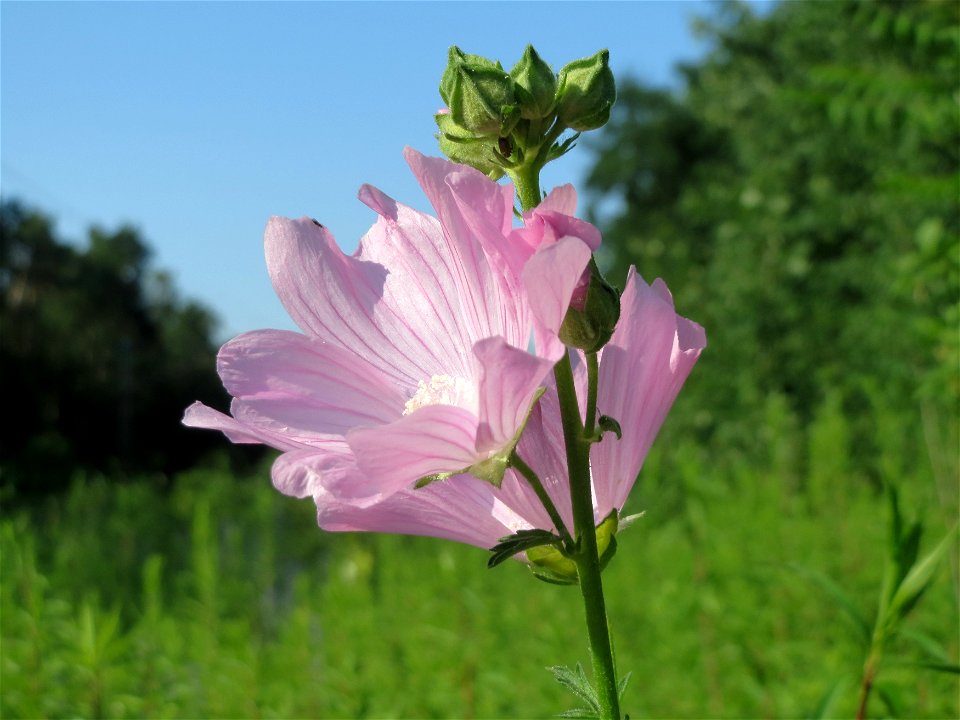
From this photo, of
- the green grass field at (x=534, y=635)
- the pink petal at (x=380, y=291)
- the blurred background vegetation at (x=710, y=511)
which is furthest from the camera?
the blurred background vegetation at (x=710, y=511)

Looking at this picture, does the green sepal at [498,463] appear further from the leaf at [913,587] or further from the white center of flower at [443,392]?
the leaf at [913,587]

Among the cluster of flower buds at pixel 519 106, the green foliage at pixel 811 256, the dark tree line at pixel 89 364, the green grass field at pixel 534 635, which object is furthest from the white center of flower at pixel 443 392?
the dark tree line at pixel 89 364

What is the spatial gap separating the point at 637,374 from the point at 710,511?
1391 mm

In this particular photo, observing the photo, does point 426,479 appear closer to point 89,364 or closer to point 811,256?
point 811,256

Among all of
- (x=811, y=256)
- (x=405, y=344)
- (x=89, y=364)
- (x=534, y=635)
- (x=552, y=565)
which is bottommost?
(x=534, y=635)

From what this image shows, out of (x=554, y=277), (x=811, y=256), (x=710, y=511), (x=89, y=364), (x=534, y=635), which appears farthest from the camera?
(x=89, y=364)

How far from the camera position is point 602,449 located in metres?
0.41

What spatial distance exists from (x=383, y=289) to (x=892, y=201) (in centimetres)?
384

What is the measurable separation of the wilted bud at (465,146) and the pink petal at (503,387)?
0.11 meters

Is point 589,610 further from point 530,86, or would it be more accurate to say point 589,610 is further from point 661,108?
point 661,108

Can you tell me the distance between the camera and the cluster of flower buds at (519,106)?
376mm

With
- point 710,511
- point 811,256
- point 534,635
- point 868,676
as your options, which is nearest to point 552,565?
point 868,676

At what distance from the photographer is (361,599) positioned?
167 cm

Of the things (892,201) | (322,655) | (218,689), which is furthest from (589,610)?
(892,201)
